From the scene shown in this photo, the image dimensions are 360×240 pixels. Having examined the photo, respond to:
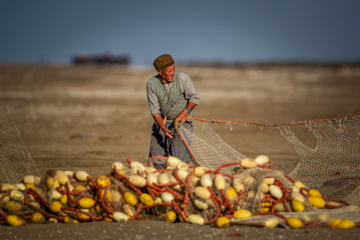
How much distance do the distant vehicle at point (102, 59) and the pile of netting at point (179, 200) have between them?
217 ft

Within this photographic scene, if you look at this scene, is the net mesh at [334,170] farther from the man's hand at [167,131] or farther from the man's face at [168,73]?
the man's face at [168,73]

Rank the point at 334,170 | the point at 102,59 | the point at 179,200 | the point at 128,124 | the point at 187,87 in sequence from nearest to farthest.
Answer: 1. the point at 179,200
2. the point at 187,87
3. the point at 334,170
4. the point at 128,124
5. the point at 102,59

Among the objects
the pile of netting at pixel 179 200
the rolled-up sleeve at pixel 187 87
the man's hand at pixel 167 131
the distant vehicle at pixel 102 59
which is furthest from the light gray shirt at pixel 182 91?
the distant vehicle at pixel 102 59

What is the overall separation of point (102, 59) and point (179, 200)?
6684 cm

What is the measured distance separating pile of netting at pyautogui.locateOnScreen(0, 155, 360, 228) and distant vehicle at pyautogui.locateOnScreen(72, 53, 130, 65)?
66.0 metres

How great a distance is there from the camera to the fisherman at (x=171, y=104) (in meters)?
5.77

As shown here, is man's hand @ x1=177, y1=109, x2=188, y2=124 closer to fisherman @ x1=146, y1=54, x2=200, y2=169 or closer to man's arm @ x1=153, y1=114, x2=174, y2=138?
fisherman @ x1=146, y1=54, x2=200, y2=169

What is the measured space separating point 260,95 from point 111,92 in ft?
30.1

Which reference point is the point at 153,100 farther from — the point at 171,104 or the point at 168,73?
the point at 168,73

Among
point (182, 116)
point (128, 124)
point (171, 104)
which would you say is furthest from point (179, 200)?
point (128, 124)

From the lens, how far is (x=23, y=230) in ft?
14.7

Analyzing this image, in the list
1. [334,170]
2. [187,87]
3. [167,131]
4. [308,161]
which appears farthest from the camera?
[308,161]

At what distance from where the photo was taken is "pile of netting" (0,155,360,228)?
4.48 meters

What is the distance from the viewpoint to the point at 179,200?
4645 millimetres
